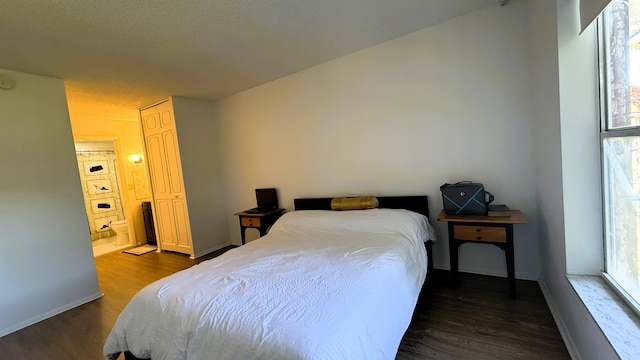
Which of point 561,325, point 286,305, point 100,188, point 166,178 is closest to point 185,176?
point 166,178

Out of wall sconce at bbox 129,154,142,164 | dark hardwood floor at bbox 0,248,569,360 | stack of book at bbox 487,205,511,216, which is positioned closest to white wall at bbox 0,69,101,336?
dark hardwood floor at bbox 0,248,569,360

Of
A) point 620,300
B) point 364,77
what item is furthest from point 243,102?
point 620,300

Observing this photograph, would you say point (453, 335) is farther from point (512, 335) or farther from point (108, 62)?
point (108, 62)

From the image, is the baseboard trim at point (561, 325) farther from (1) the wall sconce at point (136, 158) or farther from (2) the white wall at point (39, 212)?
(1) the wall sconce at point (136, 158)

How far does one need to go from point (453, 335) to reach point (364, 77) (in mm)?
2655

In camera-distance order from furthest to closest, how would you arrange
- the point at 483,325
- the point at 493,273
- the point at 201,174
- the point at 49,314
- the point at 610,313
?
the point at 201,174 < the point at 49,314 < the point at 493,273 < the point at 483,325 < the point at 610,313

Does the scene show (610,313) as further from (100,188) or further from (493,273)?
(100,188)

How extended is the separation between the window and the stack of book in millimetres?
835

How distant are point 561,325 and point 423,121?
198 centimetres

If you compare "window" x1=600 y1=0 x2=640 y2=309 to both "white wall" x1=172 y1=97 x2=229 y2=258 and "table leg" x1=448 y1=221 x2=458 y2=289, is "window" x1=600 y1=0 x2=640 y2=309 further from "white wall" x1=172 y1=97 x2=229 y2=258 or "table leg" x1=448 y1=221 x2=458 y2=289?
"white wall" x1=172 y1=97 x2=229 y2=258

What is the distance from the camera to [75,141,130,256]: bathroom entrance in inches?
235

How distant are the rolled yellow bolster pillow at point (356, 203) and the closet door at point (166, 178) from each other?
2591 mm

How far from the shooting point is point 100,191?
625cm

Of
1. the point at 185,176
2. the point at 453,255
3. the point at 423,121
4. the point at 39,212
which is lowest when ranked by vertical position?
the point at 453,255
